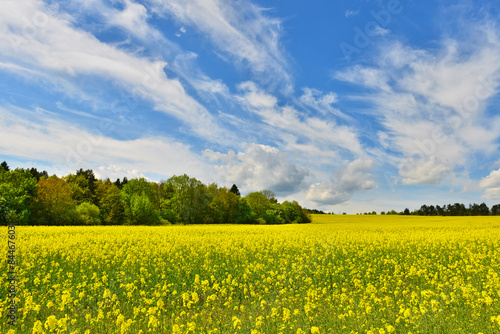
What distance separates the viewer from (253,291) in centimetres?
913

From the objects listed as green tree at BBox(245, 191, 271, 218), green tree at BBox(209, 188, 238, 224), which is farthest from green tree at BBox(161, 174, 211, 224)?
green tree at BBox(245, 191, 271, 218)

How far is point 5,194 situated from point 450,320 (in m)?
50.7

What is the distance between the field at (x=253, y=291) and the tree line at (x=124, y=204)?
32.6m

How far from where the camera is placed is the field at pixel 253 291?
650 centimetres

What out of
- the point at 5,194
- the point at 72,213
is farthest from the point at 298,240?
the point at 5,194

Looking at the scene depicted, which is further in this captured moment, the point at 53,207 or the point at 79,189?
the point at 79,189

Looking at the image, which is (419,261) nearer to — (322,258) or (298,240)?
(322,258)

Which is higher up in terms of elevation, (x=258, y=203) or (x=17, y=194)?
(x=17, y=194)

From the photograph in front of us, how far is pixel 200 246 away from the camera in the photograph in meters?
16.7

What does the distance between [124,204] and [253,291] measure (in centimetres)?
5101

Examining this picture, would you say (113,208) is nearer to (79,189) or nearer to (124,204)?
(124,204)

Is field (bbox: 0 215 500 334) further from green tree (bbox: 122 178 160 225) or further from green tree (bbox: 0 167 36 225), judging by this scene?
green tree (bbox: 122 178 160 225)

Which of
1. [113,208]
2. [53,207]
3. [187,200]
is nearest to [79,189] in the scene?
[113,208]

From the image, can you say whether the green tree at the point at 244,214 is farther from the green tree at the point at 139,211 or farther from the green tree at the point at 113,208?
the green tree at the point at 113,208
